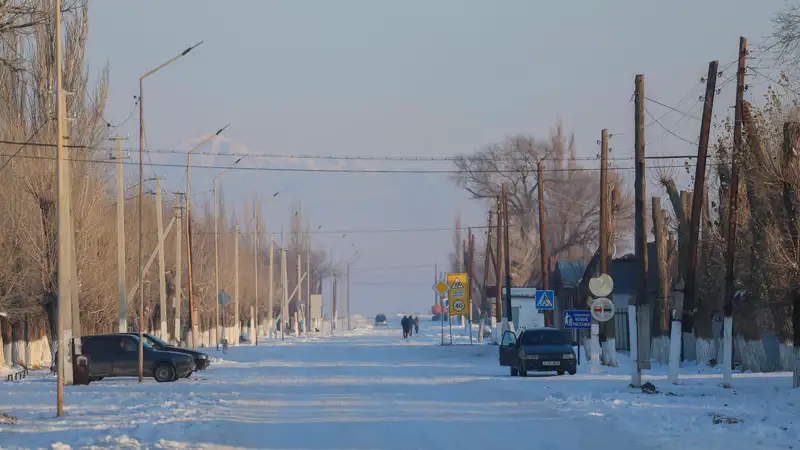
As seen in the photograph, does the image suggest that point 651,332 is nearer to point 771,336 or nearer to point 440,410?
point 771,336

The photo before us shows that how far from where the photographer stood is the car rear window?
135ft

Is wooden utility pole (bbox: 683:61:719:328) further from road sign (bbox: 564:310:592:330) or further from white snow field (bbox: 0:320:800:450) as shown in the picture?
road sign (bbox: 564:310:592:330)

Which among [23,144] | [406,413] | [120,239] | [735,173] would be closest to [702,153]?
[735,173]

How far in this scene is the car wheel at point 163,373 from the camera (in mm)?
39750

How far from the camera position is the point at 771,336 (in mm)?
42344

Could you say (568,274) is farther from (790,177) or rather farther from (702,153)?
(790,177)

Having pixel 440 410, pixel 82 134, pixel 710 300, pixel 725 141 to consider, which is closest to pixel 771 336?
pixel 710 300

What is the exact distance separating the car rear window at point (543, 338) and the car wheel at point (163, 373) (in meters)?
11.4

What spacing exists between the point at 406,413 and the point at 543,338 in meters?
18.1

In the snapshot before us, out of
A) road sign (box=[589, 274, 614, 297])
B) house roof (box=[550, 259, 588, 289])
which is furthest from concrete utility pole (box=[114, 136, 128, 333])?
house roof (box=[550, 259, 588, 289])

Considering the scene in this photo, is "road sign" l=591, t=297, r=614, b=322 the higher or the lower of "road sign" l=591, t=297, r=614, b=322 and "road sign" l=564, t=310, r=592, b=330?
the higher

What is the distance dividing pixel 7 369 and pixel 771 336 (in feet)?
96.7

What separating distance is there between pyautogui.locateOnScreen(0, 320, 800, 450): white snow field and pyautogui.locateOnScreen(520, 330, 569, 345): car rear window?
4.73ft

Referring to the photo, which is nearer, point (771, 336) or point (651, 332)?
point (771, 336)
